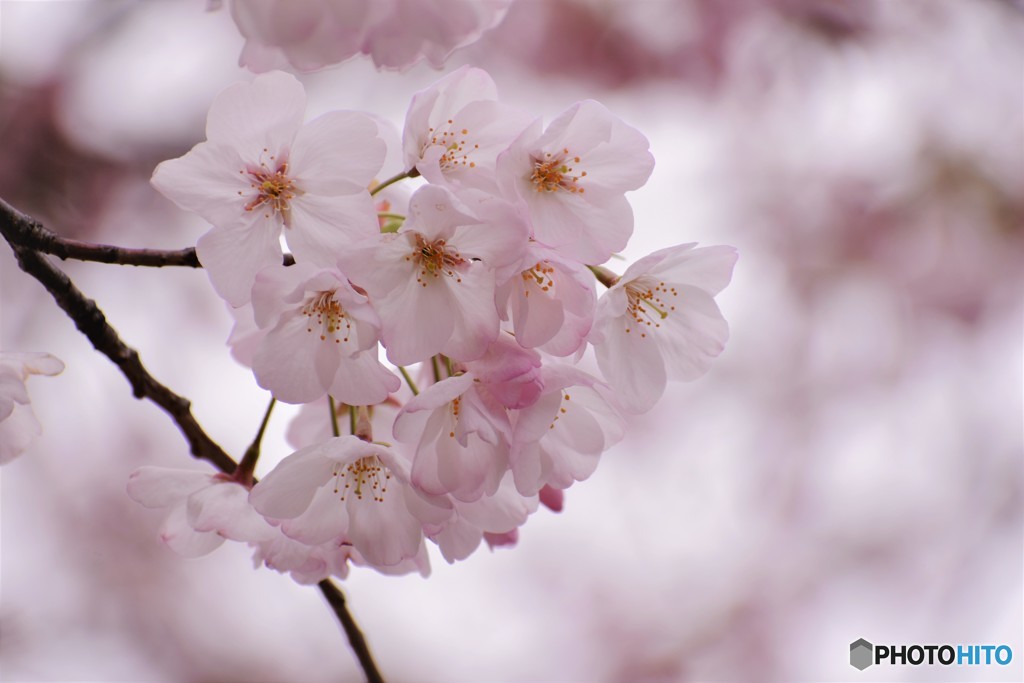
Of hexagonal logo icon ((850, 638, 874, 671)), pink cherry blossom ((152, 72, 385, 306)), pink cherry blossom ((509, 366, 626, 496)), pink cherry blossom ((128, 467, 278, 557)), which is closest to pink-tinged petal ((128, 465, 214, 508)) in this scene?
pink cherry blossom ((128, 467, 278, 557))

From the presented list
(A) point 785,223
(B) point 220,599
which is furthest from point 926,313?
(B) point 220,599

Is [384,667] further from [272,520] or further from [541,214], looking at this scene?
[541,214]

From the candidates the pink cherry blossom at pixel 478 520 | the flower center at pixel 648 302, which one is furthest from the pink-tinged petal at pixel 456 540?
the flower center at pixel 648 302

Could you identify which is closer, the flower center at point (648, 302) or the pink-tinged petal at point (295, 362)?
the pink-tinged petal at point (295, 362)

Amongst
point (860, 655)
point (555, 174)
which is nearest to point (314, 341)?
point (555, 174)

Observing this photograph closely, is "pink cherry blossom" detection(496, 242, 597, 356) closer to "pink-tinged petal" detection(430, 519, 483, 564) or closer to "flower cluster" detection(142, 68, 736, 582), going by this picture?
"flower cluster" detection(142, 68, 736, 582)

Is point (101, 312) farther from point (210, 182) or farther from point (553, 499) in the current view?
point (553, 499)

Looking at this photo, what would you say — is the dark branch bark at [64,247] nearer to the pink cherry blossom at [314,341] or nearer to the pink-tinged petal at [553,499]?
the pink cherry blossom at [314,341]
